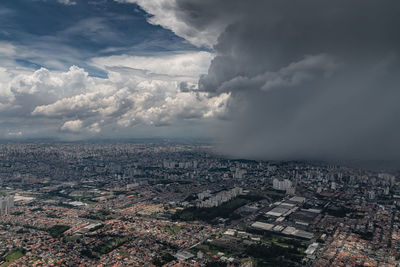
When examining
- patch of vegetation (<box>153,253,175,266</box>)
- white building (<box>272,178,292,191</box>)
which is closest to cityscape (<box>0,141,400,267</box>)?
patch of vegetation (<box>153,253,175,266</box>)

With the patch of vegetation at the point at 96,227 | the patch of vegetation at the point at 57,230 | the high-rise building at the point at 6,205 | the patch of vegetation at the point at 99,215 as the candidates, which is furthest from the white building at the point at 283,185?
the high-rise building at the point at 6,205

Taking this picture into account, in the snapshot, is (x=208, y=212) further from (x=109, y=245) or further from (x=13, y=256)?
(x=13, y=256)

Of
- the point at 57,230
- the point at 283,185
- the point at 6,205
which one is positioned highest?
the point at 283,185

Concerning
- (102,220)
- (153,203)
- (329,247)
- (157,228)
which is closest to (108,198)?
(153,203)

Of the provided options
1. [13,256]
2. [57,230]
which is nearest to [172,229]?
[57,230]

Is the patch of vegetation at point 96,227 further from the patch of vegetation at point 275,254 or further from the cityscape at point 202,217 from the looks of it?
the patch of vegetation at point 275,254

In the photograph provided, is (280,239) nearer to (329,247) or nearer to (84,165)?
(329,247)
